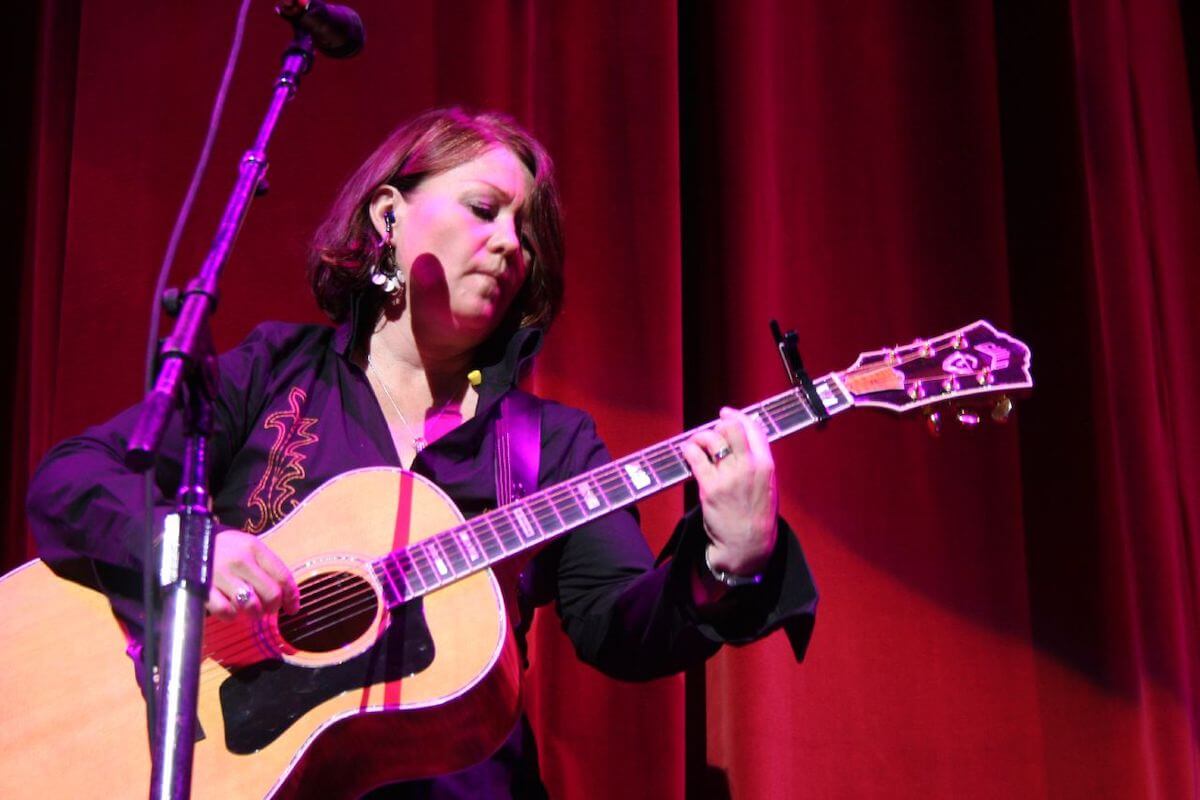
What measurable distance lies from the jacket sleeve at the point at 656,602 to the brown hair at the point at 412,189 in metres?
0.60

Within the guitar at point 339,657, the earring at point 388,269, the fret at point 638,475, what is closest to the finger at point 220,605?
the guitar at point 339,657

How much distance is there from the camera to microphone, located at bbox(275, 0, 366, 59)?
5.44 ft

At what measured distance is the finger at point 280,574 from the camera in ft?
5.39

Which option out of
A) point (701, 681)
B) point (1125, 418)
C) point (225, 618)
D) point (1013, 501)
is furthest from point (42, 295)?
point (1125, 418)

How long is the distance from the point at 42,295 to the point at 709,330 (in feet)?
5.94

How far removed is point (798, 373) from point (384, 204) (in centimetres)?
102

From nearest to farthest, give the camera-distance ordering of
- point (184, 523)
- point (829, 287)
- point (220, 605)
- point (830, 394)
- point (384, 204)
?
point (184, 523) → point (220, 605) → point (830, 394) → point (384, 204) → point (829, 287)

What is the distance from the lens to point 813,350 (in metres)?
2.72

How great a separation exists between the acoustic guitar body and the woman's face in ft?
1.85

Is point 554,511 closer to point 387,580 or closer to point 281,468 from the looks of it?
point 387,580

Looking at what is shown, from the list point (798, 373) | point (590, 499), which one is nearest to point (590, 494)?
point (590, 499)

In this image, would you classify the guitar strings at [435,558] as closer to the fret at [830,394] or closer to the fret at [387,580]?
the fret at [387,580]

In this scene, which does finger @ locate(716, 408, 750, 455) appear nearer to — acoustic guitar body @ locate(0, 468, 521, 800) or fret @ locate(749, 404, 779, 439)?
fret @ locate(749, 404, 779, 439)

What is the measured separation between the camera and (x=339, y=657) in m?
1.68
